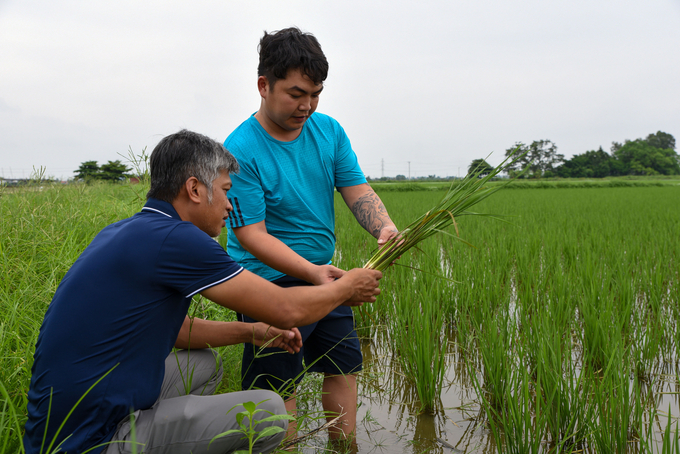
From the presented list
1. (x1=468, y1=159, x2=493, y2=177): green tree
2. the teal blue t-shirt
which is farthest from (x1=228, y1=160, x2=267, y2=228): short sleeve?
(x1=468, y1=159, x2=493, y2=177): green tree

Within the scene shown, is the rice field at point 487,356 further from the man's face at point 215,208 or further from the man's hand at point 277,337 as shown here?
the man's face at point 215,208

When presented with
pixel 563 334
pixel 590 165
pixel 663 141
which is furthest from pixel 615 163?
pixel 563 334

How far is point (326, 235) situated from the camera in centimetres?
168

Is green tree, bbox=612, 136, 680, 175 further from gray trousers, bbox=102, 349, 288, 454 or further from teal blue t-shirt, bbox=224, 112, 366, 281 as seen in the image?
gray trousers, bbox=102, 349, 288, 454

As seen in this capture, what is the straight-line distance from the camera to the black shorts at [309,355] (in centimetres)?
156

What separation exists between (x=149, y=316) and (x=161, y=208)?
30 centimetres

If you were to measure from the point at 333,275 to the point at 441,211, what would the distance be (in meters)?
0.53

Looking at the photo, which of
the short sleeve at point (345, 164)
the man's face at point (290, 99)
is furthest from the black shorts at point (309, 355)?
the man's face at point (290, 99)

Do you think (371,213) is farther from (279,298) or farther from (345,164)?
(279,298)

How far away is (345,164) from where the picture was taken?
1766 millimetres

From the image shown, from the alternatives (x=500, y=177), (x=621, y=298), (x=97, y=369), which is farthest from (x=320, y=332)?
(x=621, y=298)

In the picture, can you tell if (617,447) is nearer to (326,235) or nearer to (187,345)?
(326,235)

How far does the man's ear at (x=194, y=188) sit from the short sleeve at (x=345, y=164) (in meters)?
0.71

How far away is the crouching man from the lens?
3.20 ft
